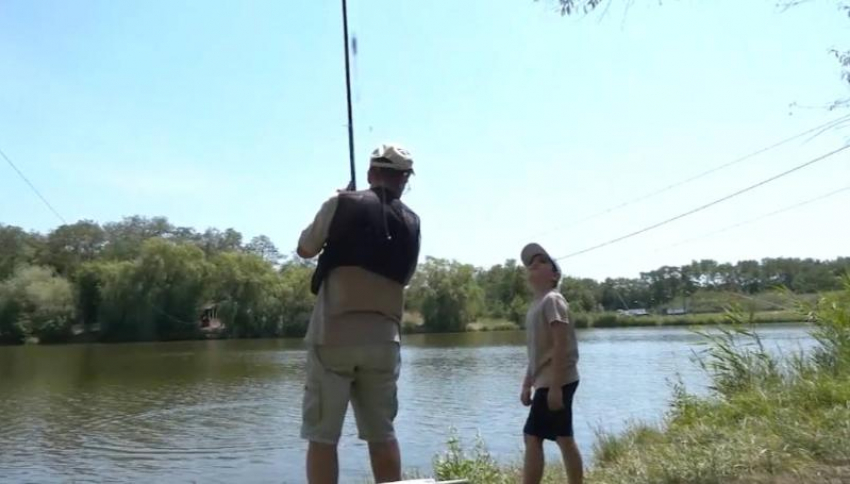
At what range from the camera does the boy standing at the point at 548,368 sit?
422cm

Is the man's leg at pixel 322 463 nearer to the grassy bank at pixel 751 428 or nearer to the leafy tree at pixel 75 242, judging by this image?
the grassy bank at pixel 751 428

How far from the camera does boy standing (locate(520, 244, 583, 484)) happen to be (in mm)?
4223

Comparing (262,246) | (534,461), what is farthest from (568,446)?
(262,246)

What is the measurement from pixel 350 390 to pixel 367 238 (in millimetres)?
584

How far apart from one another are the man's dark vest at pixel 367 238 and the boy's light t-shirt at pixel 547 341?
1.18 m

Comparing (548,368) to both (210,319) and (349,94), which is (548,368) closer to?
(349,94)

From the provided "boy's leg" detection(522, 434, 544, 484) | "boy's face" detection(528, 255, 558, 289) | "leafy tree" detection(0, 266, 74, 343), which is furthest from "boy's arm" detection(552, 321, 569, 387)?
"leafy tree" detection(0, 266, 74, 343)

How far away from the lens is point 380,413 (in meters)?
3.31

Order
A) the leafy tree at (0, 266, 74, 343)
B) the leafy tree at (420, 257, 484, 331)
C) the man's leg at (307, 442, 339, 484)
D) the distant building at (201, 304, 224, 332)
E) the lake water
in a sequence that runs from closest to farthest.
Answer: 1. the man's leg at (307, 442, 339, 484)
2. the lake water
3. the leafy tree at (0, 266, 74, 343)
4. the distant building at (201, 304, 224, 332)
5. the leafy tree at (420, 257, 484, 331)

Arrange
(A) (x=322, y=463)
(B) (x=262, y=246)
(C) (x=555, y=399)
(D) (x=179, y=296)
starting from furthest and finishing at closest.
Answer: (B) (x=262, y=246)
(D) (x=179, y=296)
(C) (x=555, y=399)
(A) (x=322, y=463)

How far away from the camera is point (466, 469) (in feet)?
18.4

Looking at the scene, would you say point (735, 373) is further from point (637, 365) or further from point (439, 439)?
point (637, 365)

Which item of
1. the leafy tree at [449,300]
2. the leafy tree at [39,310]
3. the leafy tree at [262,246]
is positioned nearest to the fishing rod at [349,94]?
the leafy tree at [39,310]

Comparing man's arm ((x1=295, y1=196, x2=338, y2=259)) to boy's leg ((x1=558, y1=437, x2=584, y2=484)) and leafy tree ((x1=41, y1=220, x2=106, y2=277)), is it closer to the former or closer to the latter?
boy's leg ((x1=558, y1=437, x2=584, y2=484))
